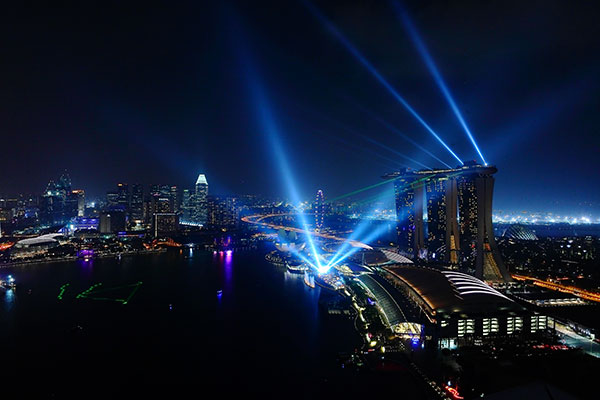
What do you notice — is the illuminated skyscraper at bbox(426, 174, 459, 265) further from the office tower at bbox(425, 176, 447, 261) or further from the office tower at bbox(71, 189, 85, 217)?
the office tower at bbox(71, 189, 85, 217)

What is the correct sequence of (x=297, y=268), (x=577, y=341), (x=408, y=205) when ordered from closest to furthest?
(x=577, y=341) < (x=297, y=268) < (x=408, y=205)

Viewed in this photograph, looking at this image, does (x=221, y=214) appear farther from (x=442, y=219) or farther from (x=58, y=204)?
(x=442, y=219)

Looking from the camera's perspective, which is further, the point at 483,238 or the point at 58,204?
the point at 58,204

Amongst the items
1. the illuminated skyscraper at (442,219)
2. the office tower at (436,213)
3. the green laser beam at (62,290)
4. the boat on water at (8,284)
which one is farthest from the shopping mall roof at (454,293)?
the boat on water at (8,284)

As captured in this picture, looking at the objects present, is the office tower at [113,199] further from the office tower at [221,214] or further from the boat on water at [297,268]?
the boat on water at [297,268]

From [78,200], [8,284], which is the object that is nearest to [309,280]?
[8,284]

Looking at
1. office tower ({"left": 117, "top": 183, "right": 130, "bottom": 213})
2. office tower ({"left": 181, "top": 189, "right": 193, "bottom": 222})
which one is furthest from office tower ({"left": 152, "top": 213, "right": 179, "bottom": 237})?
office tower ({"left": 181, "top": 189, "right": 193, "bottom": 222})

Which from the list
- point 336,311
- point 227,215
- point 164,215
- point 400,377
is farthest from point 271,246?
point 400,377
